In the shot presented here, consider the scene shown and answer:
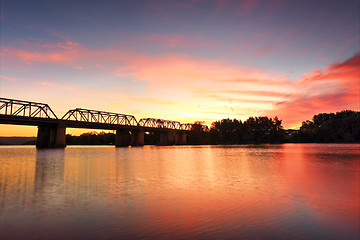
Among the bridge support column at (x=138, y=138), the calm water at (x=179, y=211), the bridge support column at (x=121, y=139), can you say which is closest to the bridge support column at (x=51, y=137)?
the bridge support column at (x=121, y=139)

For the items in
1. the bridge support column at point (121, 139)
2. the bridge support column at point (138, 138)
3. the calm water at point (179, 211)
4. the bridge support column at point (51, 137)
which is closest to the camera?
the calm water at point (179, 211)

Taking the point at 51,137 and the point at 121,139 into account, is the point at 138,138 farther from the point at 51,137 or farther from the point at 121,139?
the point at 51,137

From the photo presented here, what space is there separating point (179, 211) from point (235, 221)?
2.64 metres

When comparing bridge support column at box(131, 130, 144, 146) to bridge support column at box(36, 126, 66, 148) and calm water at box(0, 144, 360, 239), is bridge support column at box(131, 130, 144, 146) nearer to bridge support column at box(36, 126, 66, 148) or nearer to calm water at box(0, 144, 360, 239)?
bridge support column at box(36, 126, 66, 148)

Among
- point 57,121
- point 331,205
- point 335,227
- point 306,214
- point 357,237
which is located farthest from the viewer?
point 57,121

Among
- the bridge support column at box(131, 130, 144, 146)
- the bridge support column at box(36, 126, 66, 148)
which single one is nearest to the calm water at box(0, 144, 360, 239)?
the bridge support column at box(36, 126, 66, 148)

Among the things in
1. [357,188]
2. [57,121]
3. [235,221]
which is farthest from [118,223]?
[57,121]

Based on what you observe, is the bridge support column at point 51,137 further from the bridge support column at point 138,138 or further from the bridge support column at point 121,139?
the bridge support column at point 138,138

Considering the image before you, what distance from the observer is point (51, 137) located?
110 metres

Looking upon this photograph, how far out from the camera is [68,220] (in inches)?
406

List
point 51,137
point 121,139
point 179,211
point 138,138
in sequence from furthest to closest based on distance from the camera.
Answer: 1. point 138,138
2. point 121,139
3. point 51,137
4. point 179,211

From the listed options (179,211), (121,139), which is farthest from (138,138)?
(179,211)

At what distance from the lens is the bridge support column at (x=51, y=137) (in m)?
108

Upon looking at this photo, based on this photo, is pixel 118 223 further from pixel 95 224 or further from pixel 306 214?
pixel 306 214
